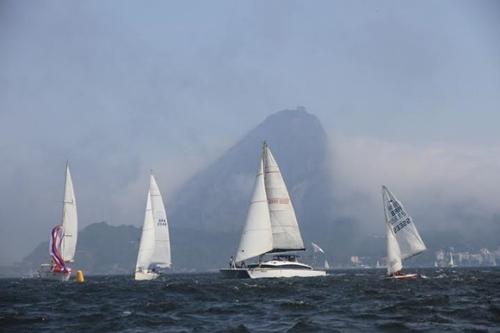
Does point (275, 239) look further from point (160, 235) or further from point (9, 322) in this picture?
point (9, 322)

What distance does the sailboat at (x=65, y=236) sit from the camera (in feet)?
393

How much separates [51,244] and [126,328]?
9178 centimetres

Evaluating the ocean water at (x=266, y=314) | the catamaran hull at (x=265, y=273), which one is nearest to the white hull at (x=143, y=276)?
the catamaran hull at (x=265, y=273)

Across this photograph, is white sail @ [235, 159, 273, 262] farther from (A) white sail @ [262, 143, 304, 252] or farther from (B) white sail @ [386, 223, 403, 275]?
(B) white sail @ [386, 223, 403, 275]

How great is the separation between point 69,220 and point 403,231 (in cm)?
6725

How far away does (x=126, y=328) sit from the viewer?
3325cm

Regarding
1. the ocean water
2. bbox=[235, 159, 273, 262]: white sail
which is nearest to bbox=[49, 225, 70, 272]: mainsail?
bbox=[235, 159, 273, 262]: white sail

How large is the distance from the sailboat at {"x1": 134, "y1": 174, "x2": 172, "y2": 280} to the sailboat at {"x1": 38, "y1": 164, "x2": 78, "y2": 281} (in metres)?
17.6

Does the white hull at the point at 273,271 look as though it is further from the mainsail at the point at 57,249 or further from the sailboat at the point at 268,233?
the mainsail at the point at 57,249

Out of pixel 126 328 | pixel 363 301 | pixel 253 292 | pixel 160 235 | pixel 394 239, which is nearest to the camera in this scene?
pixel 126 328

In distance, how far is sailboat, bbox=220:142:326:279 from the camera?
93.1m

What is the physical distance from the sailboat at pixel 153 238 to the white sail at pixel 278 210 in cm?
2257

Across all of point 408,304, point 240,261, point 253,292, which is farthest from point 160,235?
point 408,304

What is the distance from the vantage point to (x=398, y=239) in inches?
3155
